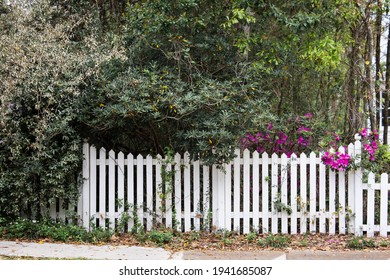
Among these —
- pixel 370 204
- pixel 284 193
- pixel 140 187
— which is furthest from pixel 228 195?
pixel 370 204

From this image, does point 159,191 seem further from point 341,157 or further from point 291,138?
point 341,157

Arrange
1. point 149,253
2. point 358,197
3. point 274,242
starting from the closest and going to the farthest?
point 149,253 → point 274,242 → point 358,197

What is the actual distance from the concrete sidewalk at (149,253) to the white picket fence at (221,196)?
0.76 meters

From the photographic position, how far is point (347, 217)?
726 centimetres

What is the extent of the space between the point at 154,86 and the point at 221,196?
7.03 feet

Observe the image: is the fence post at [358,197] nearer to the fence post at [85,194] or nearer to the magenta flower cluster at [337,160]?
the magenta flower cluster at [337,160]

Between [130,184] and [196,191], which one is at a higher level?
[130,184]

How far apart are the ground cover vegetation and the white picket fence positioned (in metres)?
0.34

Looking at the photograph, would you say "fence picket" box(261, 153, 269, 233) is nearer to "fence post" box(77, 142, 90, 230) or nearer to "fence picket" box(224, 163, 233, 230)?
"fence picket" box(224, 163, 233, 230)

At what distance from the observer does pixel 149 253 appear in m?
6.41

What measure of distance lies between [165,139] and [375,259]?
3837 millimetres

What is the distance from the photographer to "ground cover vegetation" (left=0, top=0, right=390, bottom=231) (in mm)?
6633

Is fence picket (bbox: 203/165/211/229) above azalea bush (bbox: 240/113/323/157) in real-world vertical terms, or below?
below

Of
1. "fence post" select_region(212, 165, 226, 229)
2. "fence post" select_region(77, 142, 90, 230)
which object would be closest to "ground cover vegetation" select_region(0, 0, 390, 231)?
"fence post" select_region(77, 142, 90, 230)
